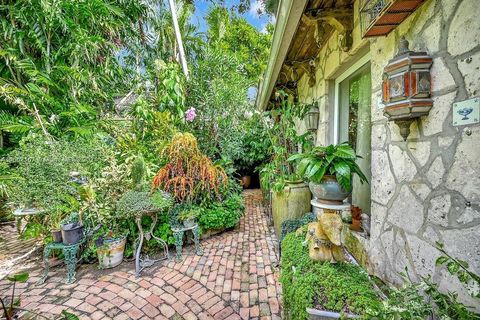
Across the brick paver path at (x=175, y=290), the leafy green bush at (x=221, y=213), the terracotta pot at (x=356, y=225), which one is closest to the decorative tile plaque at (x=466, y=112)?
the terracotta pot at (x=356, y=225)

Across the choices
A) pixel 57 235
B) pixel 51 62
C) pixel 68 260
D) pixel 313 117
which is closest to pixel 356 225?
pixel 313 117

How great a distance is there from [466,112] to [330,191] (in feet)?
2.41

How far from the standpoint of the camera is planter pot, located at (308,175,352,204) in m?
1.41

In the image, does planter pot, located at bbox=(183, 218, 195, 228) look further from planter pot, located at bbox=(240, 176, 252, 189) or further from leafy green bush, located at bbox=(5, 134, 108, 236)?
planter pot, located at bbox=(240, 176, 252, 189)

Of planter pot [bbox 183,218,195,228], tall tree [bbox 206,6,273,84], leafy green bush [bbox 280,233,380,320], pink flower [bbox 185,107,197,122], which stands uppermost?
tall tree [bbox 206,6,273,84]

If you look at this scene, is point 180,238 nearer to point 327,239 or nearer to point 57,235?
point 57,235

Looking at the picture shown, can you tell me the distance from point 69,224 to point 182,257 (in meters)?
1.21

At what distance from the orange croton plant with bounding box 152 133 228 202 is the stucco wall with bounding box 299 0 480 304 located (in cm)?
197

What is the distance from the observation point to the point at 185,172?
117 inches

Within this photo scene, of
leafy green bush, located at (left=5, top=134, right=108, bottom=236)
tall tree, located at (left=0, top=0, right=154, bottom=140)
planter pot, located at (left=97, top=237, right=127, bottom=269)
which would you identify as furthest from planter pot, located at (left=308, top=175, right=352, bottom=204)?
tall tree, located at (left=0, top=0, right=154, bottom=140)

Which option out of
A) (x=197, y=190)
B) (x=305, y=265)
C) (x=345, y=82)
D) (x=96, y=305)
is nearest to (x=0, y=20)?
(x=197, y=190)

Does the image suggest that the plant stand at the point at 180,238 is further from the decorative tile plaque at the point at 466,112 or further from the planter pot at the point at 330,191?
the decorative tile plaque at the point at 466,112

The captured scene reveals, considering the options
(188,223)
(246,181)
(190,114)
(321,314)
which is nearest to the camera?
(321,314)

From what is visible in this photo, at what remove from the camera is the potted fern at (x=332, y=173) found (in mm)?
1385
